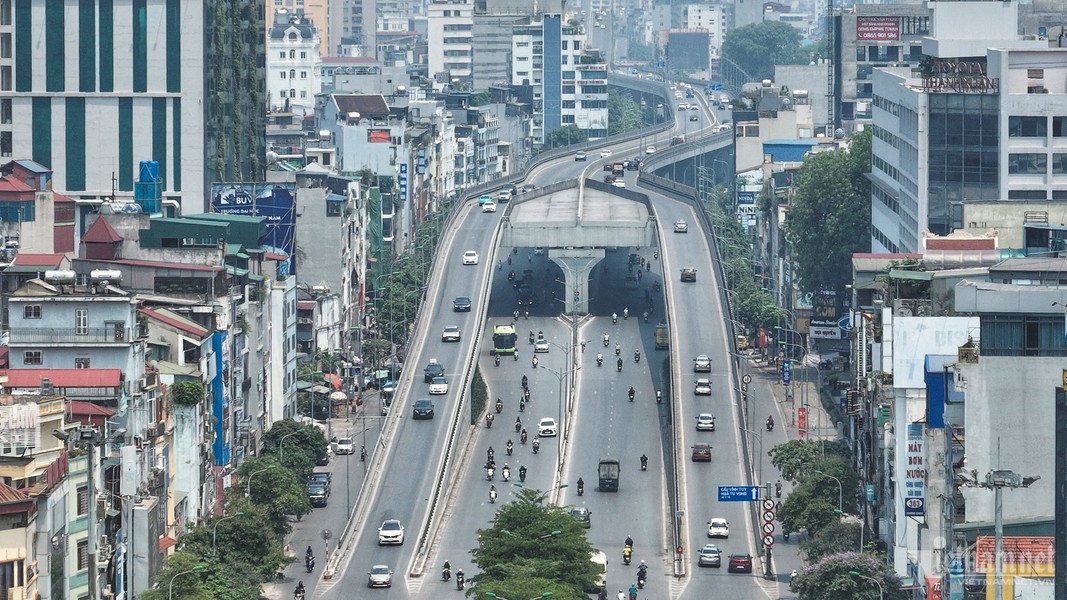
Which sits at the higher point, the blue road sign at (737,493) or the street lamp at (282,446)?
the street lamp at (282,446)

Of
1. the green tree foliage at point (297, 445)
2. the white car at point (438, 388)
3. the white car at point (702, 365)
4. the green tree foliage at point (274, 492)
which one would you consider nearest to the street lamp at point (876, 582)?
the green tree foliage at point (274, 492)

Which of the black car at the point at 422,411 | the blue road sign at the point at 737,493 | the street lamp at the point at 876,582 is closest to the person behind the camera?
the street lamp at the point at 876,582

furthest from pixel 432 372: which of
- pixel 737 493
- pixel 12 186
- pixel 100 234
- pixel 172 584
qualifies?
pixel 172 584

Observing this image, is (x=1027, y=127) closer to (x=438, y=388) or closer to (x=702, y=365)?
(x=702, y=365)

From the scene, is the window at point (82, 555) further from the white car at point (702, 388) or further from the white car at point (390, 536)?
the white car at point (702, 388)

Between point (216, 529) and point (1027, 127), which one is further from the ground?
point (1027, 127)

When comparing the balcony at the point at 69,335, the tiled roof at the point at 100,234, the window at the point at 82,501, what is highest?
the tiled roof at the point at 100,234

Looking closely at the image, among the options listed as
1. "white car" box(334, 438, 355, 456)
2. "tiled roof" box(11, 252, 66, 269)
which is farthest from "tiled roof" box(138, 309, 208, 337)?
"white car" box(334, 438, 355, 456)
